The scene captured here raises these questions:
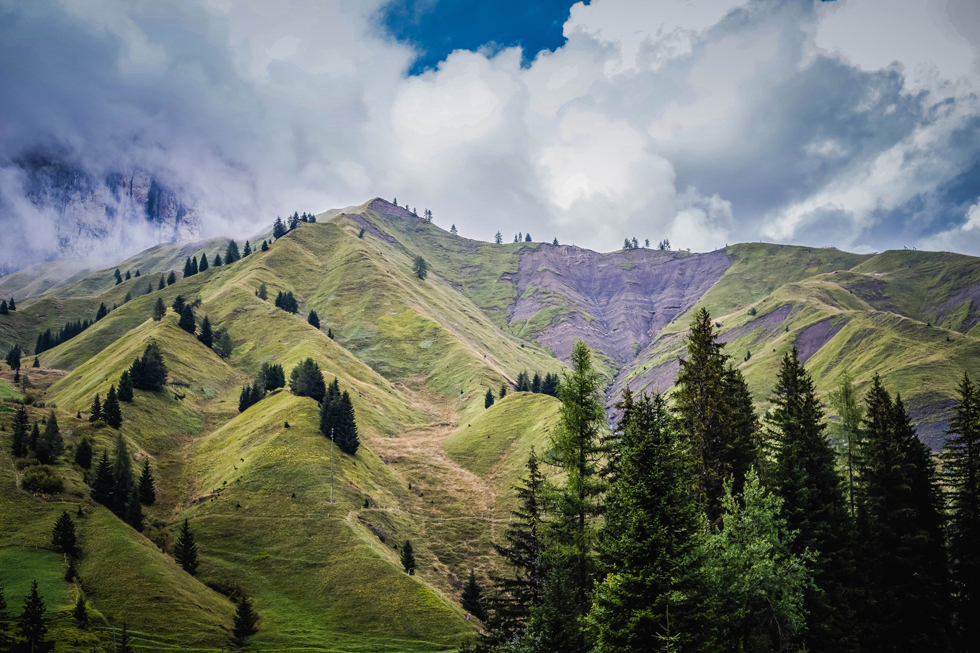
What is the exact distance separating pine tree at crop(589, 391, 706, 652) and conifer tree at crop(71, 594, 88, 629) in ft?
143

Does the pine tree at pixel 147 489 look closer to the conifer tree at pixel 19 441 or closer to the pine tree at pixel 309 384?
the conifer tree at pixel 19 441

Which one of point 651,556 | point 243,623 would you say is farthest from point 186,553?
point 651,556

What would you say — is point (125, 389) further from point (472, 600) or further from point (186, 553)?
point (472, 600)

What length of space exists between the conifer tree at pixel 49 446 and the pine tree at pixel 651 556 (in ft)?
226

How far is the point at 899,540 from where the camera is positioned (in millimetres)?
45250

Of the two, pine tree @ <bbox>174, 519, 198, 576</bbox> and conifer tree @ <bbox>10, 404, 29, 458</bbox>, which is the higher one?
conifer tree @ <bbox>10, 404, 29, 458</bbox>

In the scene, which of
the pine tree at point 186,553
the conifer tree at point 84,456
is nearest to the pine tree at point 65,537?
the pine tree at point 186,553

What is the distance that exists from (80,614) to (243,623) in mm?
14290

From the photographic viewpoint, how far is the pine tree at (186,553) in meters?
63.2

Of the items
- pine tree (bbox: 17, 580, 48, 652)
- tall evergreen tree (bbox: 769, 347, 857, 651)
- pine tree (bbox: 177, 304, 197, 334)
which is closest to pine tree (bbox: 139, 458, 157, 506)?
pine tree (bbox: 17, 580, 48, 652)

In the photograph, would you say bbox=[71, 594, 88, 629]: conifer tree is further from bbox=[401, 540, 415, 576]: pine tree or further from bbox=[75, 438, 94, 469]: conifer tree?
bbox=[401, 540, 415, 576]: pine tree

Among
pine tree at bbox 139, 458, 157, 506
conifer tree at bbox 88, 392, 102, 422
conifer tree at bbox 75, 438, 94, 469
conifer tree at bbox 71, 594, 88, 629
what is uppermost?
conifer tree at bbox 88, 392, 102, 422

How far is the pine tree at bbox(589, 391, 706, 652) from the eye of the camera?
25719mm

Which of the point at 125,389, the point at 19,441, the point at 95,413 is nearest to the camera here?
the point at 19,441
